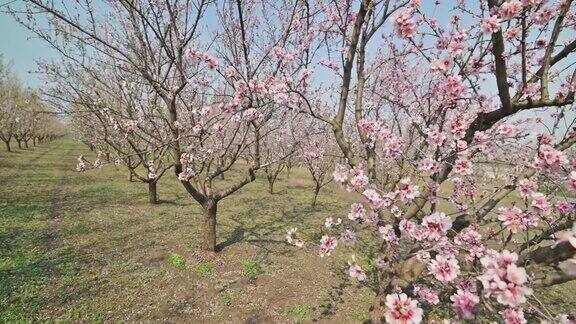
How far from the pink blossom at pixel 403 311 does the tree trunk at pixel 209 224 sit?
7.17 meters

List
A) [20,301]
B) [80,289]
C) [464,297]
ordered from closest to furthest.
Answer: [464,297]
[20,301]
[80,289]

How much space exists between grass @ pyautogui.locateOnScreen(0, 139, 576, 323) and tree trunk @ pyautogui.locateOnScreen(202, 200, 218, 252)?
30cm

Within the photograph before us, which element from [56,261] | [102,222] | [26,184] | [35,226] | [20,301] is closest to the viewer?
[20,301]

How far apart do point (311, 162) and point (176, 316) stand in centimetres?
1287

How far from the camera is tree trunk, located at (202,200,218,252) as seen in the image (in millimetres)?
9250

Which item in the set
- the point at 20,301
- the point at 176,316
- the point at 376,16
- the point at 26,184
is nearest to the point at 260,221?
the point at 176,316

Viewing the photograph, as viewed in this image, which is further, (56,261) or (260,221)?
(260,221)

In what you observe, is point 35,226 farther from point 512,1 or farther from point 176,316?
point 512,1

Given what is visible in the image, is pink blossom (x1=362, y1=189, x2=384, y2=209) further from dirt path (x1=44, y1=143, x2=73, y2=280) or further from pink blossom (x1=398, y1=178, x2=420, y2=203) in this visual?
dirt path (x1=44, y1=143, x2=73, y2=280)

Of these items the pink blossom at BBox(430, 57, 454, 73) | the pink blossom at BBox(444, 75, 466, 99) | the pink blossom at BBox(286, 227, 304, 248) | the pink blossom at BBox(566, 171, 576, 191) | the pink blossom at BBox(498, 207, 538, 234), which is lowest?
the pink blossom at BBox(286, 227, 304, 248)

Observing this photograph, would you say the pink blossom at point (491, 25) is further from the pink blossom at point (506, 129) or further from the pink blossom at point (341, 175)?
the pink blossom at point (341, 175)

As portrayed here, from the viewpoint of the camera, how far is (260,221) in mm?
13656

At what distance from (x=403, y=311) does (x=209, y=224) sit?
7485 millimetres

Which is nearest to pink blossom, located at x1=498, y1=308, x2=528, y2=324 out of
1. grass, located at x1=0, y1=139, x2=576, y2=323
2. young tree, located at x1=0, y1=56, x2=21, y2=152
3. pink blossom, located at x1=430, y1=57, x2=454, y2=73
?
pink blossom, located at x1=430, y1=57, x2=454, y2=73
